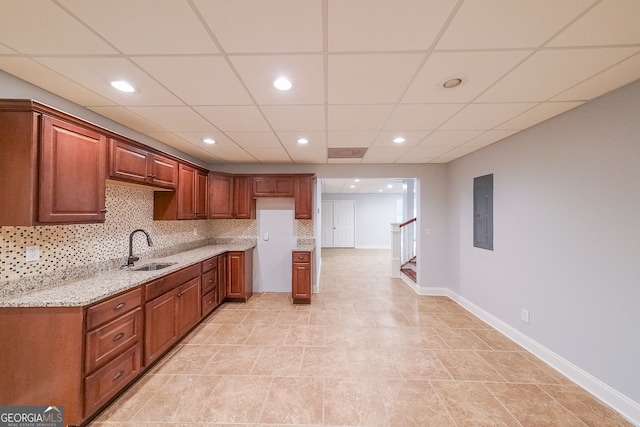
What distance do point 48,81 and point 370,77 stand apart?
96.8 inches

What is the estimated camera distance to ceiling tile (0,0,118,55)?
1212 millimetres

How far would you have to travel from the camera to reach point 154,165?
291 centimetres

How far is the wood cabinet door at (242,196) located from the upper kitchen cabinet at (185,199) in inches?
22.0

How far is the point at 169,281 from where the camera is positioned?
2.68 meters

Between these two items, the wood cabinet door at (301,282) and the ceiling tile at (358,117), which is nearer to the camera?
the ceiling tile at (358,117)

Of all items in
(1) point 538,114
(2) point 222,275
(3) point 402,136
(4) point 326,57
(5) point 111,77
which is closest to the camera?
(4) point 326,57

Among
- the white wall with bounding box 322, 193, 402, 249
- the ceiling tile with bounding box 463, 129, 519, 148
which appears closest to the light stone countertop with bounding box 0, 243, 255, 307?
the ceiling tile with bounding box 463, 129, 519, 148

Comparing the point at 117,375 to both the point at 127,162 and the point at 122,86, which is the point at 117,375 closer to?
the point at 127,162

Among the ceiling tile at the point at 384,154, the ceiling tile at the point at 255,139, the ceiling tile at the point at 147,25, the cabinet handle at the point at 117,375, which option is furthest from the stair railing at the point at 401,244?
the ceiling tile at the point at 147,25

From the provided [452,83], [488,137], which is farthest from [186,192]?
[488,137]

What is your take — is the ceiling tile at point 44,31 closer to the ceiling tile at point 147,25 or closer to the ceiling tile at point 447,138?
the ceiling tile at point 147,25

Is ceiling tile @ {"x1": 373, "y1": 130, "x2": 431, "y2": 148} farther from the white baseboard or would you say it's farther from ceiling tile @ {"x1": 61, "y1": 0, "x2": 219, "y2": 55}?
the white baseboard

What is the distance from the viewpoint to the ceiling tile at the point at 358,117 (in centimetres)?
230

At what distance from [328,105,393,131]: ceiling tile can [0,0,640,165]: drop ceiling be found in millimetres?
21
